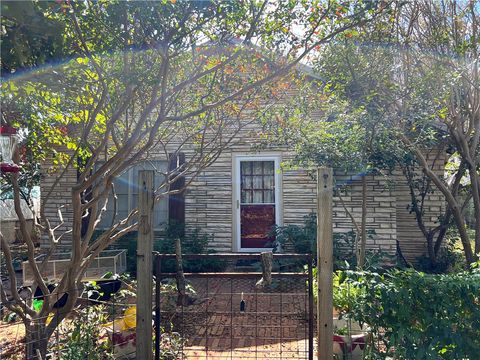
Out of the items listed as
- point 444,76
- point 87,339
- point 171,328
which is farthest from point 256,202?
point 87,339

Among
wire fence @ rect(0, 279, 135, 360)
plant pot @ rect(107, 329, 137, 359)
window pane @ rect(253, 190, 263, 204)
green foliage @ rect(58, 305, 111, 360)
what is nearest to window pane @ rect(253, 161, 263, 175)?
window pane @ rect(253, 190, 263, 204)

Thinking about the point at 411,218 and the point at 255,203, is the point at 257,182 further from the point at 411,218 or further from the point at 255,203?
the point at 411,218

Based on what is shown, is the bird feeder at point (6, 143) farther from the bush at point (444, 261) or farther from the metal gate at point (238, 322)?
the bush at point (444, 261)

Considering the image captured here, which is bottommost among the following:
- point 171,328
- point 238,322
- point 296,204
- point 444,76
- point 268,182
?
point 238,322

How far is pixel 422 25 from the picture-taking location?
6895 mm

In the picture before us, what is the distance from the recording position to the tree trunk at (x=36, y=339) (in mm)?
3492

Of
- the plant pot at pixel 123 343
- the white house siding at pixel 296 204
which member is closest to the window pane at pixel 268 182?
the white house siding at pixel 296 204

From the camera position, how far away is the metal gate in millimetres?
3670

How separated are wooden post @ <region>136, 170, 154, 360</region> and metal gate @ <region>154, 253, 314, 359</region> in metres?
0.10

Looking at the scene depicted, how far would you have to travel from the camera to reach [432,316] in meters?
3.08

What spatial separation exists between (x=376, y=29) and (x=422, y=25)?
5.07ft

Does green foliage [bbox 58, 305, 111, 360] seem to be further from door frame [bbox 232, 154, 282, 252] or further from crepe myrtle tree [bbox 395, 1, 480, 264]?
door frame [bbox 232, 154, 282, 252]

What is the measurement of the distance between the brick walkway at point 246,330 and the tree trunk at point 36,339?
4.10ft

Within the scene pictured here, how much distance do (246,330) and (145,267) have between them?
2.04 metres
